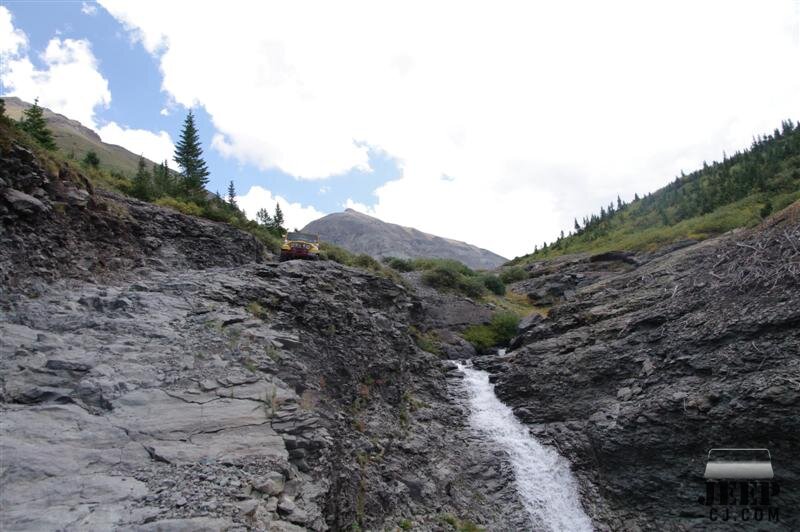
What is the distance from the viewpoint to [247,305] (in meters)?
16.9

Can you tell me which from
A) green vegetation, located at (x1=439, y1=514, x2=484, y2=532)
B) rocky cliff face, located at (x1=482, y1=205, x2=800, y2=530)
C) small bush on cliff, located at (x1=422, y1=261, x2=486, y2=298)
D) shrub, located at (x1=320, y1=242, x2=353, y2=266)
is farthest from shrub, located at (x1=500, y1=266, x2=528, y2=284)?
green vegetation, located at (x1=439, y1=514, x2=484, y2=532)

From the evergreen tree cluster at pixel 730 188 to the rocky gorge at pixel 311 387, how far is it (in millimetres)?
26287

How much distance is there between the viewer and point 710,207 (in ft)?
228

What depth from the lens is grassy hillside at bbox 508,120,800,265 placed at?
167ft

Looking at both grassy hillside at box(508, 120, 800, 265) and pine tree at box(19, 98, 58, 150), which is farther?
grassy hillside at box(508, 120, 800, 265)

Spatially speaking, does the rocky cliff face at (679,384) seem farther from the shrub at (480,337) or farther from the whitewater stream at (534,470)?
the shrub at (480,337)

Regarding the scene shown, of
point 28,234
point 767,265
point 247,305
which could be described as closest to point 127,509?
point 247,305

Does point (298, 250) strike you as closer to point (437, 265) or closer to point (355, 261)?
point (355, 261)

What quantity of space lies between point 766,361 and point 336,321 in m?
15.5

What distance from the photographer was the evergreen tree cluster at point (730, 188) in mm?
65500

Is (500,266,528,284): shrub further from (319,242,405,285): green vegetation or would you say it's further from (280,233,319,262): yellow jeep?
(280,233,319,262): yellow jeep

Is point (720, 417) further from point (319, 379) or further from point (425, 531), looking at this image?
point (319, 379)

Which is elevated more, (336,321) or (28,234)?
(28,234)

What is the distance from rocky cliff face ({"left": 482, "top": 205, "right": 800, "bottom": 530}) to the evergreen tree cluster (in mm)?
22493
